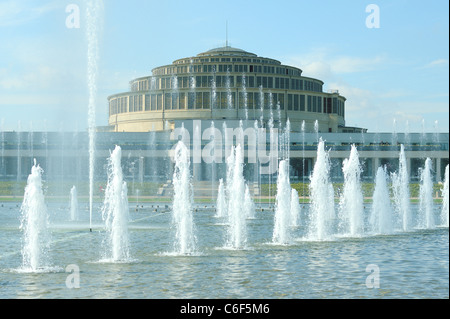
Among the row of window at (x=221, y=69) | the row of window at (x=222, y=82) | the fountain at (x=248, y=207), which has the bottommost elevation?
the fountain at (x=248, y=207)

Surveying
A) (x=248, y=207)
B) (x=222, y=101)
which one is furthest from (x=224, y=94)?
(x=248, y=207)

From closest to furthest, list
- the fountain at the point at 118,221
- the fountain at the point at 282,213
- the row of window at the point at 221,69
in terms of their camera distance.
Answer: the fountain at the point at 118,221, the fountain at the point at 282,213, the row of window at the point at 221,69

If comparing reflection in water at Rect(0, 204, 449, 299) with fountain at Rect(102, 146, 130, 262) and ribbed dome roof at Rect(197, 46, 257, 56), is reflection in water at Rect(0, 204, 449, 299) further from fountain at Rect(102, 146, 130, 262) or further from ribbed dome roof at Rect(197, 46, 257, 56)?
ribbed dome roof at Rect(197, 46, 257, 56)

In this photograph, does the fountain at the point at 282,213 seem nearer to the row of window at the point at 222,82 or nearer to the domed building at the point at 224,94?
the domed building at the point at 224,94

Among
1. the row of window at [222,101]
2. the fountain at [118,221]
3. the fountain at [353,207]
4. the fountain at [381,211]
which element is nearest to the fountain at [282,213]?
the fountain at [353,207]

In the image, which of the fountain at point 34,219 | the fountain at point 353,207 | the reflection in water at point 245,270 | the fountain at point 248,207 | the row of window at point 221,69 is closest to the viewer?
the reflection in water at point 245,270

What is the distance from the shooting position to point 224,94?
286ft

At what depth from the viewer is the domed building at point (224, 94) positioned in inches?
3428

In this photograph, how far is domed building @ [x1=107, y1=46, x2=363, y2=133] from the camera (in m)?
87.1

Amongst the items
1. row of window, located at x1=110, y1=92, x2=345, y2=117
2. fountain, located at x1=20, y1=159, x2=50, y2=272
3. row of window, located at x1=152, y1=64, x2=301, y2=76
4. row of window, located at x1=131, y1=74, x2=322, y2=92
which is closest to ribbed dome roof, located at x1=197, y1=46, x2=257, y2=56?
row of window, located at x1=152, y1=64, x2=301, y2=76

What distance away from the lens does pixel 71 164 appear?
77.6 meters

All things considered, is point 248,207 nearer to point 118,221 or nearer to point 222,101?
point 118,221
